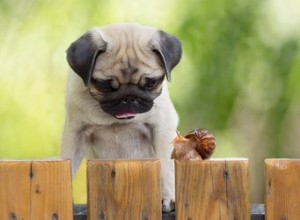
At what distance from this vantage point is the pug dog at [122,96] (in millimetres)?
3262

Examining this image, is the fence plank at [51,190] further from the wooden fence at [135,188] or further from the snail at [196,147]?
the snail at [196,147]

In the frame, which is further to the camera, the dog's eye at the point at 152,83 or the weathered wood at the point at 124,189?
the dog's eye at the point at 152,83

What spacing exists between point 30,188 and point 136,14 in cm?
312

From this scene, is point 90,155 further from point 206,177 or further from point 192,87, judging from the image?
point 192,87

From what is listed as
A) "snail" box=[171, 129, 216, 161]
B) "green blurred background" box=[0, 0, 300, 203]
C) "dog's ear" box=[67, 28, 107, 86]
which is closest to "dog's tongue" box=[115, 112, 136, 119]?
"dog's ear" box=[67, 28, 107, 86]

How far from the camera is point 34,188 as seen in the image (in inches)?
101

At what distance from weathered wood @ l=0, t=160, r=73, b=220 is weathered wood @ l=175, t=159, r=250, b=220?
280mm

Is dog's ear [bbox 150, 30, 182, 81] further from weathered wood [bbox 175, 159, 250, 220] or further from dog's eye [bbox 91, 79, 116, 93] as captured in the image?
weathered wood [bbox 175, 159, 250, 220]

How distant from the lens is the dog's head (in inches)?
128

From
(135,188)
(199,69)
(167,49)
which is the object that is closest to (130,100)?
(167,49)

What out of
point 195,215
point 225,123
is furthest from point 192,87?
point 195,215

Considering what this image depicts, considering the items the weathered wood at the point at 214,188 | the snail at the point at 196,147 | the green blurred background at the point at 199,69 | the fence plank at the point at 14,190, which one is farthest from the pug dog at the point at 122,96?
the green blurred background at the point at 199,69

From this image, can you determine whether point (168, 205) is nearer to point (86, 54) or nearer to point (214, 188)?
point (214, 188)

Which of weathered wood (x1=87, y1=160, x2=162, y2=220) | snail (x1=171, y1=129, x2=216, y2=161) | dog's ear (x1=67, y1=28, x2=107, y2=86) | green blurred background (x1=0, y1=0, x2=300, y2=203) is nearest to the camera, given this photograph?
weathered wood (x1=87, y1=160, x2=162, y2=220)
